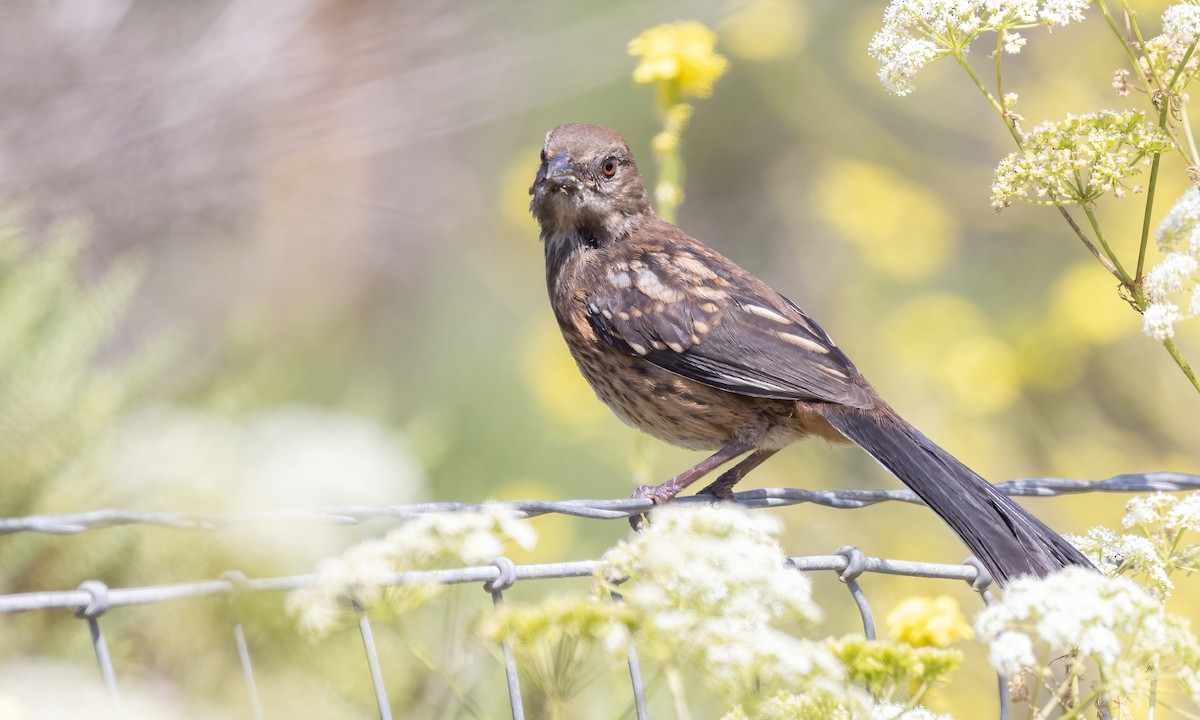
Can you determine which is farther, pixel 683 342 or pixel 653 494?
pixel 683 342

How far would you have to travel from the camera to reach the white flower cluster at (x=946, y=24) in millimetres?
2215

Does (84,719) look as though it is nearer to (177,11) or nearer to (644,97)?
(177,11)

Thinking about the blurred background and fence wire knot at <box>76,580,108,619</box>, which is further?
the blurred background

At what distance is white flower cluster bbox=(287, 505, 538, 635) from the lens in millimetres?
1506

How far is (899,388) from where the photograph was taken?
5551mm

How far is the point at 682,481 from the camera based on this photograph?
10.7 ft

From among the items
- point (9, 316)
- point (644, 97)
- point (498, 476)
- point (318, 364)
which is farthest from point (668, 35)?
point (644, 97)

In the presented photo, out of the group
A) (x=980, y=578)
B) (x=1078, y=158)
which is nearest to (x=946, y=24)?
(x=1078, y=158)

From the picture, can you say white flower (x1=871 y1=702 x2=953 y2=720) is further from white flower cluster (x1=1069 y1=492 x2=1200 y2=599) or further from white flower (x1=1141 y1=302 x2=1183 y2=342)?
white flower (x1=1141 y1=302 x2=1183 y2=342)

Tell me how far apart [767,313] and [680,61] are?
2.65ft

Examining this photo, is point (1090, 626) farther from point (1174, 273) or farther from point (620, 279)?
point (620, 279)

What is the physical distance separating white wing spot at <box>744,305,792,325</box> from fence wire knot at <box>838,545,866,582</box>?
3.86ft

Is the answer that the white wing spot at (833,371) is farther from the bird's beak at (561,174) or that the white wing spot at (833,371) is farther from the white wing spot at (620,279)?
the bird's beak at (561,174)

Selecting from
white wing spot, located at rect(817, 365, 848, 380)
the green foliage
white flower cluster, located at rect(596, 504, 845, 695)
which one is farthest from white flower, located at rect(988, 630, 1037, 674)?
the green foliage
